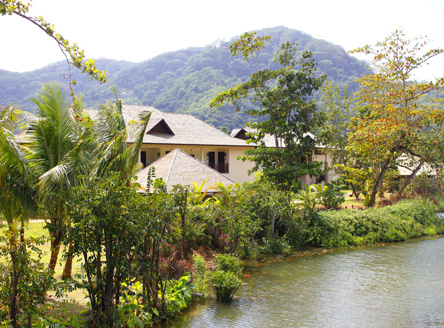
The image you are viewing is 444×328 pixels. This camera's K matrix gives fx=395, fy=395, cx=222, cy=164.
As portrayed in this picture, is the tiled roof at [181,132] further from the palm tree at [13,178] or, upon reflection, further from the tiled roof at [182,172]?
the palm tree at [13,178]

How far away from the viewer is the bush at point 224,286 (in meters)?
9.49

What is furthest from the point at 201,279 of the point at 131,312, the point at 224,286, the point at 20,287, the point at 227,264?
the point at 20,287

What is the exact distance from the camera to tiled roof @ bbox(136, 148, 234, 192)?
16.6 meters

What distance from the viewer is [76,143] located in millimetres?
9078

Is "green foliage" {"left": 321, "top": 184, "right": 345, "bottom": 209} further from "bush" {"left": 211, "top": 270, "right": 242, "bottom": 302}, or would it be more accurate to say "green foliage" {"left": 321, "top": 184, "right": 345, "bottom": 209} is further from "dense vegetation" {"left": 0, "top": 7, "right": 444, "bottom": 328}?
"bush" {"left": 211, "top": 270, "right": 242, "bottom": 302}

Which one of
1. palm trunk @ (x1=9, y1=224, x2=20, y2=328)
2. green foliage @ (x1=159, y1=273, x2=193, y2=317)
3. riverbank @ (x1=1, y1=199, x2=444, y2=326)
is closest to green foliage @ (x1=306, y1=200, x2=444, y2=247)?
riverbank @ (x1=1, y1=199, x2=444, y2=326)

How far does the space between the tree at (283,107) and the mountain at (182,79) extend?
159 ft

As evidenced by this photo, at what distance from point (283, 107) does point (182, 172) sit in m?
6.42

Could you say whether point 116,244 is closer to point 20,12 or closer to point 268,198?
point 20,12

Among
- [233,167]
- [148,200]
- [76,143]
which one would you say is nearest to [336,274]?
[148,200]

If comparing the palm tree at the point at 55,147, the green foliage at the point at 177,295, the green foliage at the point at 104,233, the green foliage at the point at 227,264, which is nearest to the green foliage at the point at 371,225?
the green foliage at the point at 227,264

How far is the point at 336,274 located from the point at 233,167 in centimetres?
1730

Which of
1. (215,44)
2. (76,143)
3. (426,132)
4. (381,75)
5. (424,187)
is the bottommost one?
(424,187)

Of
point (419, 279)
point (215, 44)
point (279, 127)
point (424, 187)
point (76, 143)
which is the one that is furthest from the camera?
point (215, 44)
